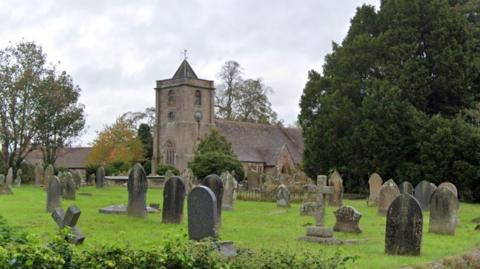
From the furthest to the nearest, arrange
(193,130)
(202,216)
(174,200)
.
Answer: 1. (193,130)
2. (174,200)
3. (202,216)

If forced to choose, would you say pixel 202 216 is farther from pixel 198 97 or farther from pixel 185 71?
pixel 185 71

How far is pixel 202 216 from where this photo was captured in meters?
12.6

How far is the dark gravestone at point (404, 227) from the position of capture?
42.9 ft

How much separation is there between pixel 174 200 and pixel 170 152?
1768 inches

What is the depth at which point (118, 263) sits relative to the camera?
24.7 feet

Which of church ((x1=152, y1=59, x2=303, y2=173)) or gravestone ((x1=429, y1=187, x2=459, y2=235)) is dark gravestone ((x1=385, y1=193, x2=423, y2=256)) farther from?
church ((x1=152, y1=59, x2=303, y2=173))

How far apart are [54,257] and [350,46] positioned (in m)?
33.3

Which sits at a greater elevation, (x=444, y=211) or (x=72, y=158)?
(x=72, y=158)

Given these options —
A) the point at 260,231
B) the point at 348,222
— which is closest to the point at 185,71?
the point at 260,231

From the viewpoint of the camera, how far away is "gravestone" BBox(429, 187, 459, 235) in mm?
16766

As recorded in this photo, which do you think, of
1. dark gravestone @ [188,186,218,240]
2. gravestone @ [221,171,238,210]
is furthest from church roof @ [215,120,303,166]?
dark gravestone @ [188,186,218,240]

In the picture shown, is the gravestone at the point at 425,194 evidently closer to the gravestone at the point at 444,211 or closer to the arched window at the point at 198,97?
the gravestone at the point at 444,211

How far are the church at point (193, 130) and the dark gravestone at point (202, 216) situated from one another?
1870 inches

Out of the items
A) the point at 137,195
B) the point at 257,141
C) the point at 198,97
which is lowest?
the point at 137,195
